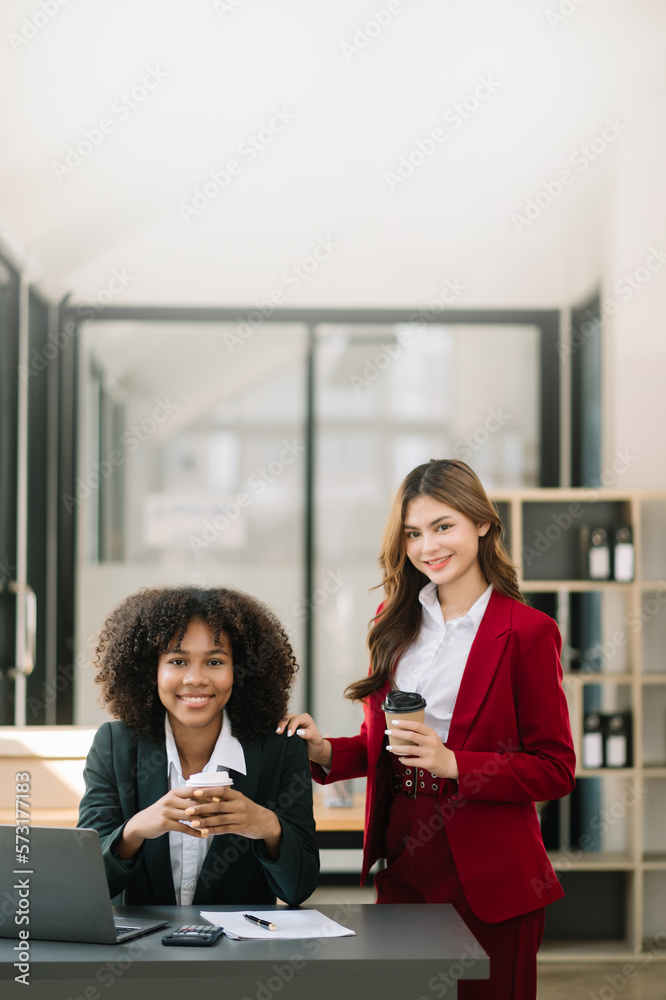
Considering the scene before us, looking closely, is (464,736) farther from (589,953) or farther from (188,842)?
(589,953)

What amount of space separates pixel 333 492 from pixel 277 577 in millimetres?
515

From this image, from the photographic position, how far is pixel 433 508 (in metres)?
2.06

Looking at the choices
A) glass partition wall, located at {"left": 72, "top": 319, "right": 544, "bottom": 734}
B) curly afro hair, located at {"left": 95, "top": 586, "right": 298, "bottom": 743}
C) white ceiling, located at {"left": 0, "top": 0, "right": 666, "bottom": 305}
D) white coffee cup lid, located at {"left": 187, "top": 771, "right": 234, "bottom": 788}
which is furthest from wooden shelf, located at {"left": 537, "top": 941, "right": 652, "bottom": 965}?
white ceiling, located at {"left": 0, "top": 0, "right": 666, "bottom": 305}

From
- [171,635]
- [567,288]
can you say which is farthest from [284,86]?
[171,635]

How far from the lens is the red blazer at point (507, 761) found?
1.89m

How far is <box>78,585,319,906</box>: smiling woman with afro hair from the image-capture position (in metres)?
1.81

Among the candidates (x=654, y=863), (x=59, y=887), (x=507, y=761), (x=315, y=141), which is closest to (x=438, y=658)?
(x=507, y=761)

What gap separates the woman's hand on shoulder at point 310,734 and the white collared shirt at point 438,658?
219mm

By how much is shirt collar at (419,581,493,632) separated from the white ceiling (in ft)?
7.70

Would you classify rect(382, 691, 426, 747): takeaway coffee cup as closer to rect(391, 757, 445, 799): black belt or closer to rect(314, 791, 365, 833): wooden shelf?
rect(391, 757, 445, 799): black belt

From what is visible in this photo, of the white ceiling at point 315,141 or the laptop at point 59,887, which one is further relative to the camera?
the white ceiling at point 315,141

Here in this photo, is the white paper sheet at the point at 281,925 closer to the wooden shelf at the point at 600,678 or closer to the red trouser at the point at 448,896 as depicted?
the red trouser at the point at 448,896

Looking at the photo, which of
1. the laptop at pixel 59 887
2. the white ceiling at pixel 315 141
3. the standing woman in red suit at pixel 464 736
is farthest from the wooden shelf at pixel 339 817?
the white ceiling at pixel 315 141

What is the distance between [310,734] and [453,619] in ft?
1.37
